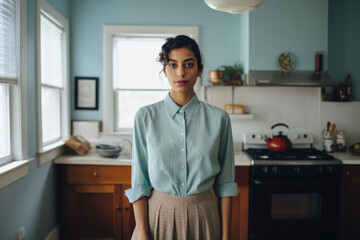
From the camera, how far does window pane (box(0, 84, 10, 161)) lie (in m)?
1.85

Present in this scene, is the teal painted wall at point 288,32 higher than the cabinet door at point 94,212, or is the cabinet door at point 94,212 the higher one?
the teal painted wall at point 288,32

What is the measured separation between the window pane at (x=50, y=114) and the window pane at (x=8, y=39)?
2.14 ft

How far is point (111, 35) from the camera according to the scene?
3029 millimetres

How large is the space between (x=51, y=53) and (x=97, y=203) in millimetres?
1540

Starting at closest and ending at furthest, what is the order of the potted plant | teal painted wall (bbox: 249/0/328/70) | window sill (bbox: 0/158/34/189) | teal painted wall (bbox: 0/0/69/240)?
1. window sill (bbox: 0/158/34/189)
2. teal painted wall (bbox: 0/0/69/240)
3. teal painted wall (bbox: 249/0/328/70)
4. the potted plant

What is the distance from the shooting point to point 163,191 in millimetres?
1146

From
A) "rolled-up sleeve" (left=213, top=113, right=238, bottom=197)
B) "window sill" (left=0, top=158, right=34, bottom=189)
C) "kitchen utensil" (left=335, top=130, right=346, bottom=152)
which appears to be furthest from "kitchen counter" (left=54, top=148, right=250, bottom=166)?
"rolled-up sleeve" (left=213, top=113, right=238, bottom=197)

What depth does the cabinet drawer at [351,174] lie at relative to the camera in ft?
8.50

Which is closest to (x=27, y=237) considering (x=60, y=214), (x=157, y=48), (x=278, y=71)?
(x=60, y=214)

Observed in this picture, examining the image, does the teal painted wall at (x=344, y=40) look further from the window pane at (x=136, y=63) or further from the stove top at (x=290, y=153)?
the window pane at (x=136, y=63)

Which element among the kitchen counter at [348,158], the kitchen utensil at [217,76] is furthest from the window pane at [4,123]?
the kitchen counter at [348,158]

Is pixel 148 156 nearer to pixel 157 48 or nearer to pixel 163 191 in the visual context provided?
pixel 163 191

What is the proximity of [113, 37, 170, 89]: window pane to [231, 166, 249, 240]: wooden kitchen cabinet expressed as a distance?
1.34 m

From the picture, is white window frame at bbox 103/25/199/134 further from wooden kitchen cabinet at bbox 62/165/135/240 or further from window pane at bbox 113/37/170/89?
wooden kitchen cabinet at bbox 62/165/135/240
